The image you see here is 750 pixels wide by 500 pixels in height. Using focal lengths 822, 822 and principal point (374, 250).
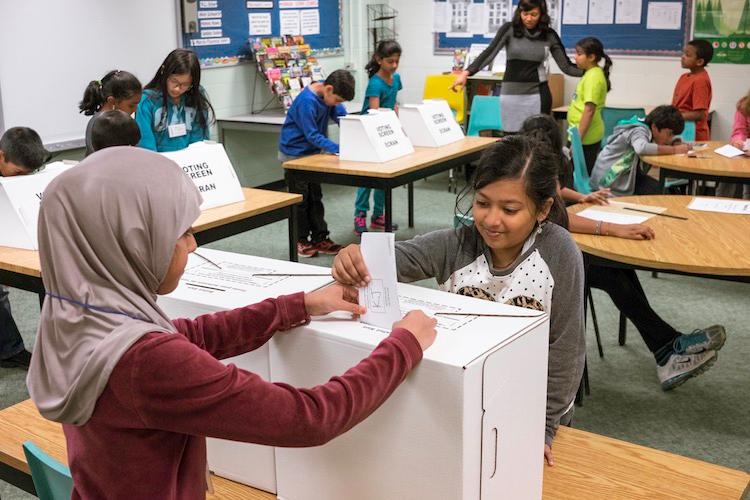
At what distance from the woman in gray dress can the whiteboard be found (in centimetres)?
216

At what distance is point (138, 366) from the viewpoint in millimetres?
995

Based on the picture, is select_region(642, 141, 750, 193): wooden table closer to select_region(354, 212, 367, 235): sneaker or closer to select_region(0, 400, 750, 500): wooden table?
select_region(354, 212, 367, 235): sneaker

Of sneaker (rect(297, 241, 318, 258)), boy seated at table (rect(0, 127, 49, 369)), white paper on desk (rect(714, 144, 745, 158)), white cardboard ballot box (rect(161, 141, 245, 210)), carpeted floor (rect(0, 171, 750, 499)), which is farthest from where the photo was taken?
sneaker (rect(297, 241, 318, 258))

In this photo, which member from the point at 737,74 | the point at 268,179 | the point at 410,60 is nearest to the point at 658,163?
the point at 737,74

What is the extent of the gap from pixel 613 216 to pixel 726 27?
416 cm

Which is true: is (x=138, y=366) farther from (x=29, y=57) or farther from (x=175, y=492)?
(x=29, y=57)

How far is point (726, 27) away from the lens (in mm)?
6402

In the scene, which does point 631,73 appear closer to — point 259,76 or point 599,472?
point 259,76

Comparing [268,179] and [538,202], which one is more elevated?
[538,202]

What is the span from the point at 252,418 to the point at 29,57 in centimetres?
449

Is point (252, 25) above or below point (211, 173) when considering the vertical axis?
above

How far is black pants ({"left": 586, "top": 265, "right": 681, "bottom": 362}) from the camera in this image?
10.2 feet

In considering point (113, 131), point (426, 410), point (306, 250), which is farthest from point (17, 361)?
point (426, 410)

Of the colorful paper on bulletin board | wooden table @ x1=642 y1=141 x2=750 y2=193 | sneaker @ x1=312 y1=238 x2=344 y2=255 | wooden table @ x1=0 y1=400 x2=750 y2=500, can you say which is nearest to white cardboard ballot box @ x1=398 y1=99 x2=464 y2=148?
sneaker @ x1=312 y1=238 x2=344 y2=255
